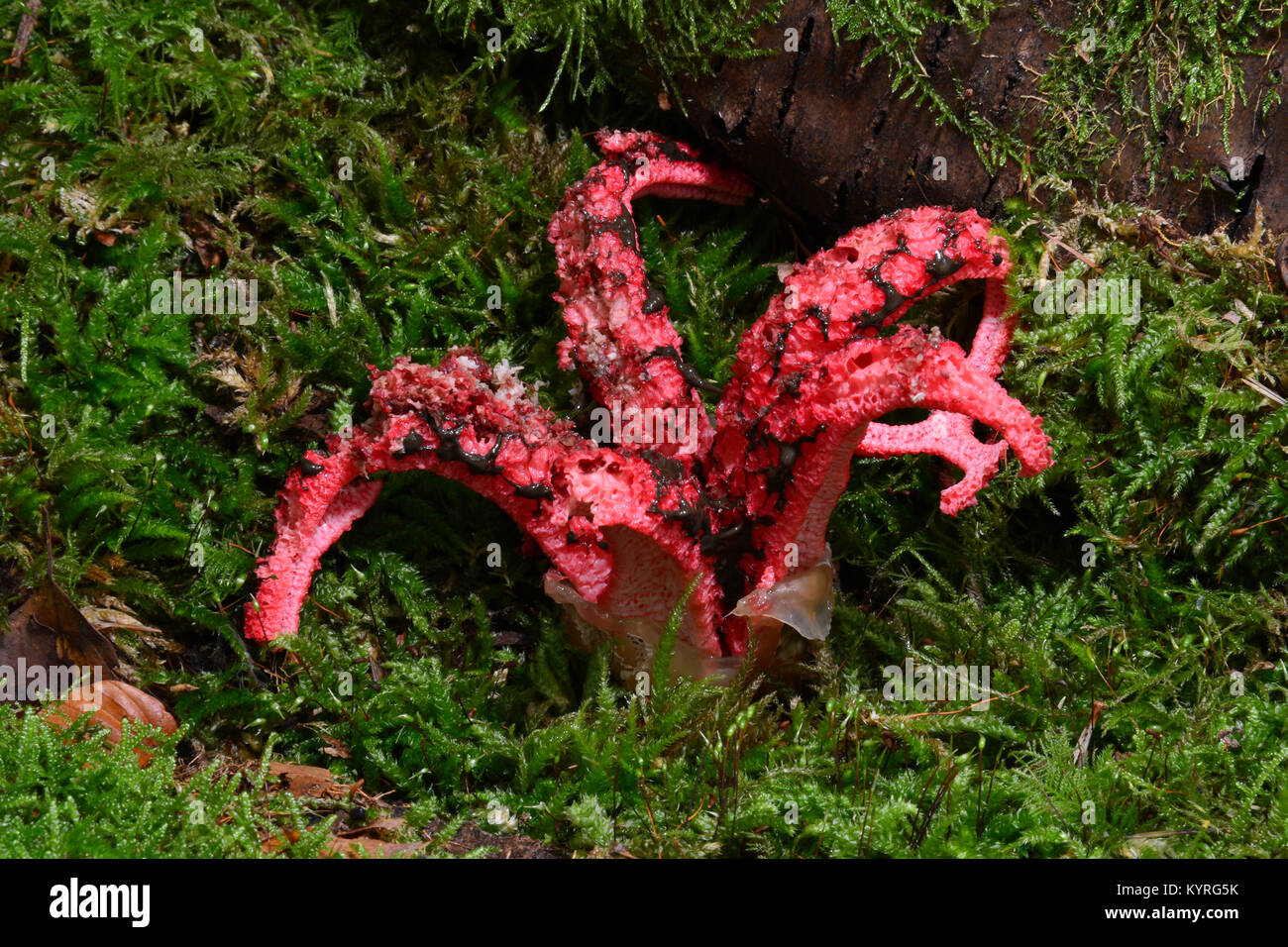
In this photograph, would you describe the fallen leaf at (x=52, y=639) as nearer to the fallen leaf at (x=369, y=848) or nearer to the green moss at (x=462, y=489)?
the green moss at (x=462, y=489)

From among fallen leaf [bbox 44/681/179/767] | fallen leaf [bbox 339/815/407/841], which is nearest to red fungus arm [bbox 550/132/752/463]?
fallen leaf [bbox 339/815/407/841]

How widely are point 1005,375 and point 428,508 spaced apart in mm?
1707

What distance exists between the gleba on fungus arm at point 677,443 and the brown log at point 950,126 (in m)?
0.35

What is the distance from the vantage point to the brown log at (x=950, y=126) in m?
2.73

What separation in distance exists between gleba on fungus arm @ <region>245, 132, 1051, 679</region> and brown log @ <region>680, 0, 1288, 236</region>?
348 mm

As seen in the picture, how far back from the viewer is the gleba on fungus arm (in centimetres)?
217

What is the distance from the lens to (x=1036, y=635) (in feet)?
8.96

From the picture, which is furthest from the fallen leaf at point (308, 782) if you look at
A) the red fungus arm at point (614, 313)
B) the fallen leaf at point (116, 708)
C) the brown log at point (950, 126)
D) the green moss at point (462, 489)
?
the brown log at point (950, 126)

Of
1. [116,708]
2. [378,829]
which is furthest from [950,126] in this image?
[116,708]

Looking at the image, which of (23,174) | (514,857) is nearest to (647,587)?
(514,857)

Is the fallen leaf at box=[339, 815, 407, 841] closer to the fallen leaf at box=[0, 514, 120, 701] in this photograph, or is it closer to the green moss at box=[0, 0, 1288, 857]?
the green moss at box=[0, 0, 1288, 857]

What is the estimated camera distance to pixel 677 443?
2.53 metres

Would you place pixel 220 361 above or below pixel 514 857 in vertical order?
above

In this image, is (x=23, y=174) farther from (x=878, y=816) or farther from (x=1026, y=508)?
(x=1026, y=508)
